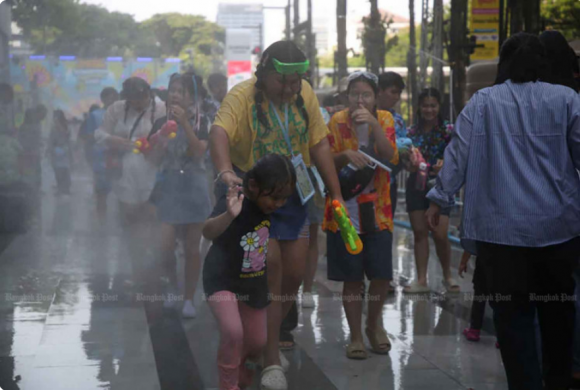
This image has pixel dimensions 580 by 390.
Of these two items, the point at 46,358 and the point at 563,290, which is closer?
the point at 563,290

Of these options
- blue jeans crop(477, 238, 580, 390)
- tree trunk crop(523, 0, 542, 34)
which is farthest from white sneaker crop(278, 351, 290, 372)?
tree trunk crop(523, 0, 542, 34)

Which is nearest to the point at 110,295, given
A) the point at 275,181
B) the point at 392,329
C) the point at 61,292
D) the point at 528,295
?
the point at 61,292

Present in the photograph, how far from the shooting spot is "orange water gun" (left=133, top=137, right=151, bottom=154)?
→ 21.9 feet

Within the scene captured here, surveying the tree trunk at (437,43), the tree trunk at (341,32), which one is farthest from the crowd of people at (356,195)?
the tree trunk at (341,32)

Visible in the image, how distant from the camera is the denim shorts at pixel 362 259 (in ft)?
16.7

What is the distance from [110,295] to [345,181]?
2.56 m

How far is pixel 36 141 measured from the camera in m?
10.1

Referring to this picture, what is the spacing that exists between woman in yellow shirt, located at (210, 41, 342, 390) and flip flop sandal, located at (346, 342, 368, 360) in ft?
2.09

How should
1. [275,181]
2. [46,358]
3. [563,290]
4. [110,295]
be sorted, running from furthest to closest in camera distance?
[110,295]
[46,358]
[275,181]
[563,290]

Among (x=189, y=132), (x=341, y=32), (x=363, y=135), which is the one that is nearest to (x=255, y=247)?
(x=363, y=135)

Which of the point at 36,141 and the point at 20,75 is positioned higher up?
the point at 20,75

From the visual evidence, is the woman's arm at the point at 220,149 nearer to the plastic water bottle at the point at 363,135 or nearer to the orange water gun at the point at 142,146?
the plastic water bottle at the point at 363,135

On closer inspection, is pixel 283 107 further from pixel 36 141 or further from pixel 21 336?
pixel 36 141

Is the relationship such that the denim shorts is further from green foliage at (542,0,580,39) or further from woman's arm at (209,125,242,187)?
green foliage at (542,0,580,39)
